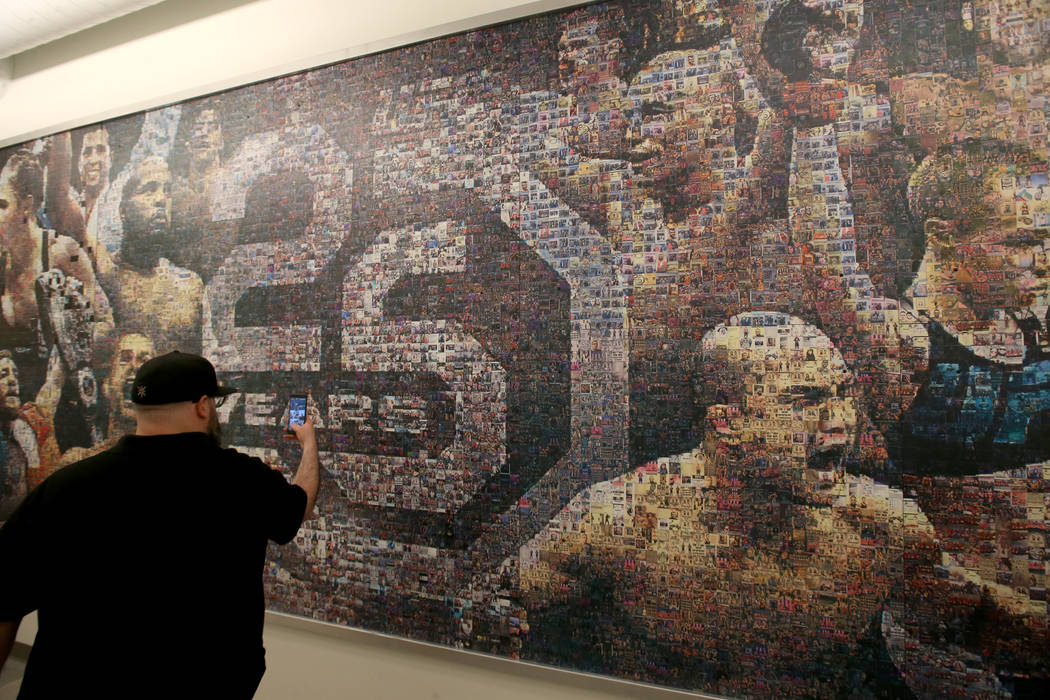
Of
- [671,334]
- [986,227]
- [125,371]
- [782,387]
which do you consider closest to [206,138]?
[125,371]

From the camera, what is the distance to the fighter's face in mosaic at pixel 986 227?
110 centimetres

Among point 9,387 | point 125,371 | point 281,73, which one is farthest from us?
point 9,387

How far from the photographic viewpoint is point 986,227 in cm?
113

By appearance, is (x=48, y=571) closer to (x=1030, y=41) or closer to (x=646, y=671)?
(x=646, y=671)

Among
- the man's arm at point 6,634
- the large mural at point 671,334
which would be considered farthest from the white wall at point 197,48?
the man's arm at point 6,634

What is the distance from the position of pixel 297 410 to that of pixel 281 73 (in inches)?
41.7

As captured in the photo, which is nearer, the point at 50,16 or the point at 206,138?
the point at 206,138

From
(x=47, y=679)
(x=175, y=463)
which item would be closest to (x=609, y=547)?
(x=175, y=463)

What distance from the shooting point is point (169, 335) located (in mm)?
1998

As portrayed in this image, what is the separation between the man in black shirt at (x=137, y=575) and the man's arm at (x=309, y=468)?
0.86ft

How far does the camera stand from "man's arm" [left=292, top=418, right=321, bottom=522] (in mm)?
1491

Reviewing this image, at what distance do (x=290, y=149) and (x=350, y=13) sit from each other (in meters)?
0.46

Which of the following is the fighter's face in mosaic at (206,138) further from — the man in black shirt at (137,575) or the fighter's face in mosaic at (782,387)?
the fighter's face in mosaic at (782,387)

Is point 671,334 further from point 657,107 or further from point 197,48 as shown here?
point 197,48
